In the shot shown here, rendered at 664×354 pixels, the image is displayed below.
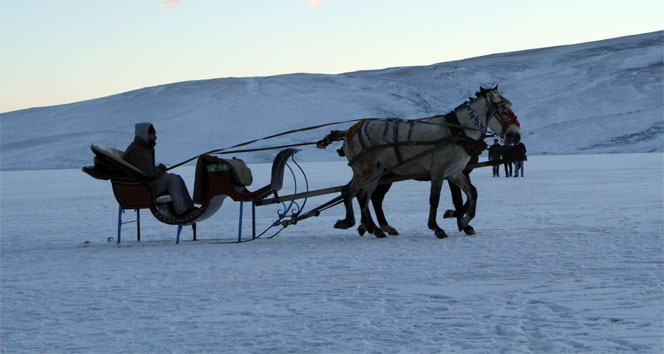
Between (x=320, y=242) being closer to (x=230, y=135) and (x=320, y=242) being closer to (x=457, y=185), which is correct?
(x=457, y=185)

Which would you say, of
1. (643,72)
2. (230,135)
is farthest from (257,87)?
(643,72)

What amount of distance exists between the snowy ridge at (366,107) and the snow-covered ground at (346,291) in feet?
212

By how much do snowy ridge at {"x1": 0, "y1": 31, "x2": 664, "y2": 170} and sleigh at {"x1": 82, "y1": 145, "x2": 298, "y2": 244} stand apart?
6444 cm

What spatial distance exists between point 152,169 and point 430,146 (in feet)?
10.1

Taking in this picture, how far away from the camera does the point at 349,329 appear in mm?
4926

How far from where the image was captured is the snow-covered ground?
15.5 ft

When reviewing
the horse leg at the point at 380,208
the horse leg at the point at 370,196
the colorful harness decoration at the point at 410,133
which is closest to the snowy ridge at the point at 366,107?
the horse leg at the point at 380,208

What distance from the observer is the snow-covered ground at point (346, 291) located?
4.71 m

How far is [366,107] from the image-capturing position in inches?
3625

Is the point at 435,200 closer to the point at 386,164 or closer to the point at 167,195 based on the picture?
the point at 386,164

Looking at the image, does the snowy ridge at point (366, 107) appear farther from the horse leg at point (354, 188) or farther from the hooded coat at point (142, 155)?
the hooded coat at point (142, 155)

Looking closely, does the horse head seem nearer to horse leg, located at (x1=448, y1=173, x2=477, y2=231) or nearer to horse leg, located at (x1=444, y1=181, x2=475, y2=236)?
horse leg, located at (x1=448, y1=173, x2=477, y2=231)

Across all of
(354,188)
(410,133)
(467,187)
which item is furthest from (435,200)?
(354,188)

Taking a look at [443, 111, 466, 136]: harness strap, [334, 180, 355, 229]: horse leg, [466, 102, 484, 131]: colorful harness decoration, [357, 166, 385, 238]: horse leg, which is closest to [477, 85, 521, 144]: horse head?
[466, 102, 484, 131]: colorful harness decoration
